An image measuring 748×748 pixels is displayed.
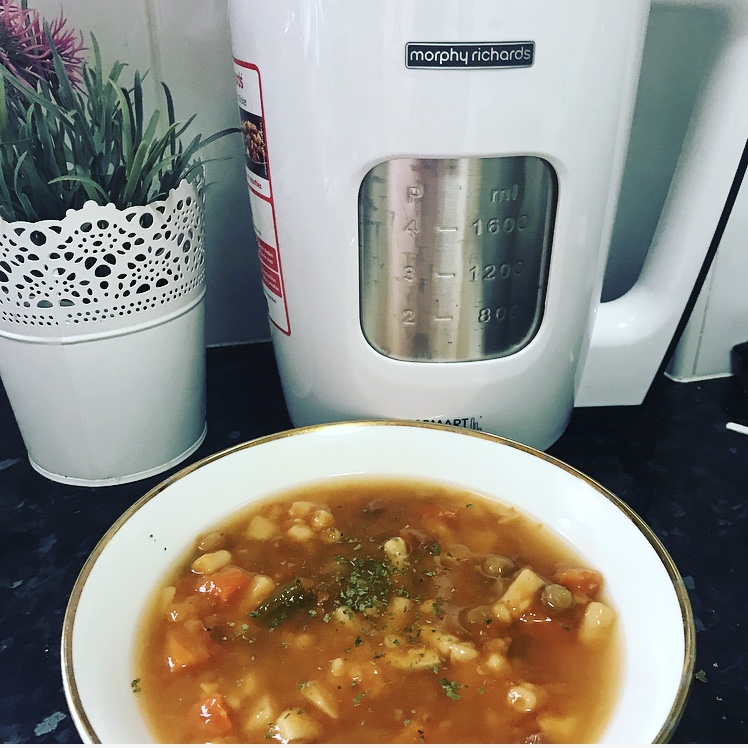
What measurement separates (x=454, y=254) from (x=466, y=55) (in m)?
0.16

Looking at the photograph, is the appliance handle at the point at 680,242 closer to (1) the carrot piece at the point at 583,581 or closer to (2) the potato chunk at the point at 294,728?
(1) the carrot piece at the point at 583,581

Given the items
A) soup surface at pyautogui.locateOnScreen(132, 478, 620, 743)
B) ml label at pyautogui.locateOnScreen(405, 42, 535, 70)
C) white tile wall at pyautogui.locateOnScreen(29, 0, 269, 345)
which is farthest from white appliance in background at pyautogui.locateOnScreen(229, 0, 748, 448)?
white tile wall at pyautogui.locateOnScreen(29, 0, 269, 345)

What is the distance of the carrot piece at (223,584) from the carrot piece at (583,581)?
251 mm

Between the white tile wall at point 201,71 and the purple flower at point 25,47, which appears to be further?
the white tile wall at point 201,71

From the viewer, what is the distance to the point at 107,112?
0.63m

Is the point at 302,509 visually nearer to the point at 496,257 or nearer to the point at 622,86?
the point at 496,257

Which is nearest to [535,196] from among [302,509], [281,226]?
[281,226]

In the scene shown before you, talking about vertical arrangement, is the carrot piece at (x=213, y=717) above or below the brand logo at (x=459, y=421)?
below

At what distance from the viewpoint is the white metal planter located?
0.62 m

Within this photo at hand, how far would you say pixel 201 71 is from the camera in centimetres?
84

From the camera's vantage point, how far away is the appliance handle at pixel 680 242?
64cm

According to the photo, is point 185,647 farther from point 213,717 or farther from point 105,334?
point 105,334

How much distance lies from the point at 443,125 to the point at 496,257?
0.13m

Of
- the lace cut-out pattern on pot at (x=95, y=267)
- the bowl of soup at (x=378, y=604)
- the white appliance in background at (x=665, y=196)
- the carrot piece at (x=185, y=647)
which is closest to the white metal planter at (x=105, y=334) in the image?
the lace cut-out pattern on pot at (x=95, y=267)
